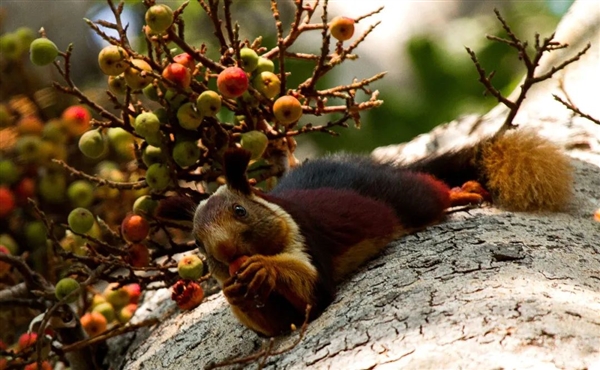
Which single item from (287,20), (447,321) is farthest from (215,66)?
(287,20)

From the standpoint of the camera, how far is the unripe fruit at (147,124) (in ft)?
7.27

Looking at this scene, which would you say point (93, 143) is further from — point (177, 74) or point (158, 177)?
point (177, 74)

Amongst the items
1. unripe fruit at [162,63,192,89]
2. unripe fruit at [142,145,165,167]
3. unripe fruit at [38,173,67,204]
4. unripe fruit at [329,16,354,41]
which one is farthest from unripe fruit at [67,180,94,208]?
unripe fruit at [329,16,354,41]

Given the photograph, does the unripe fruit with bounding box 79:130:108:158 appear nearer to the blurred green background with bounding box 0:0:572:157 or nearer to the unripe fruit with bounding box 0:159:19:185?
the unripe fruit with bounding box 0:159:19:185

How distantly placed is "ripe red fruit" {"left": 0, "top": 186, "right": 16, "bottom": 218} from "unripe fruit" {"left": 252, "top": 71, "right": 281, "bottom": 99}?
1.23 metres

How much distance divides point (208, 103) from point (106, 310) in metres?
0.77

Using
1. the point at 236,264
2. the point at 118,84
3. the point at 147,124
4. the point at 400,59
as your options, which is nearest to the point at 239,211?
the point at 236,264

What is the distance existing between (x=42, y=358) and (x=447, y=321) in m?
1.17

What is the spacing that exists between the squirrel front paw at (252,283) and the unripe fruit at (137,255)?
1.78 ft

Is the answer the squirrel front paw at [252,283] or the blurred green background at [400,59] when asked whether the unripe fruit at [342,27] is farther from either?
the blurred green background at [400,59]

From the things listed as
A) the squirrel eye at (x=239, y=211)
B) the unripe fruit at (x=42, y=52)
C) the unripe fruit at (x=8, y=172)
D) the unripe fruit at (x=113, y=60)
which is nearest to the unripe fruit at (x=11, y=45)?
the unripe fruit at (x=8, y=172)

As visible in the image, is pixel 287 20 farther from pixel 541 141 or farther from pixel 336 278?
pixel 336 278

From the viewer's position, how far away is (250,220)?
2057 mm

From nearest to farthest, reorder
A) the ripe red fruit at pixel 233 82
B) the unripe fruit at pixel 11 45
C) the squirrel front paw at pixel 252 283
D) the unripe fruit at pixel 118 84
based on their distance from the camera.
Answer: the squirrel front paw at pixel 252 283
the ripe red fruit at pixel 233 82
the unripe fruit at pixel 118 84
the unripe fruit at pixel 11 45
